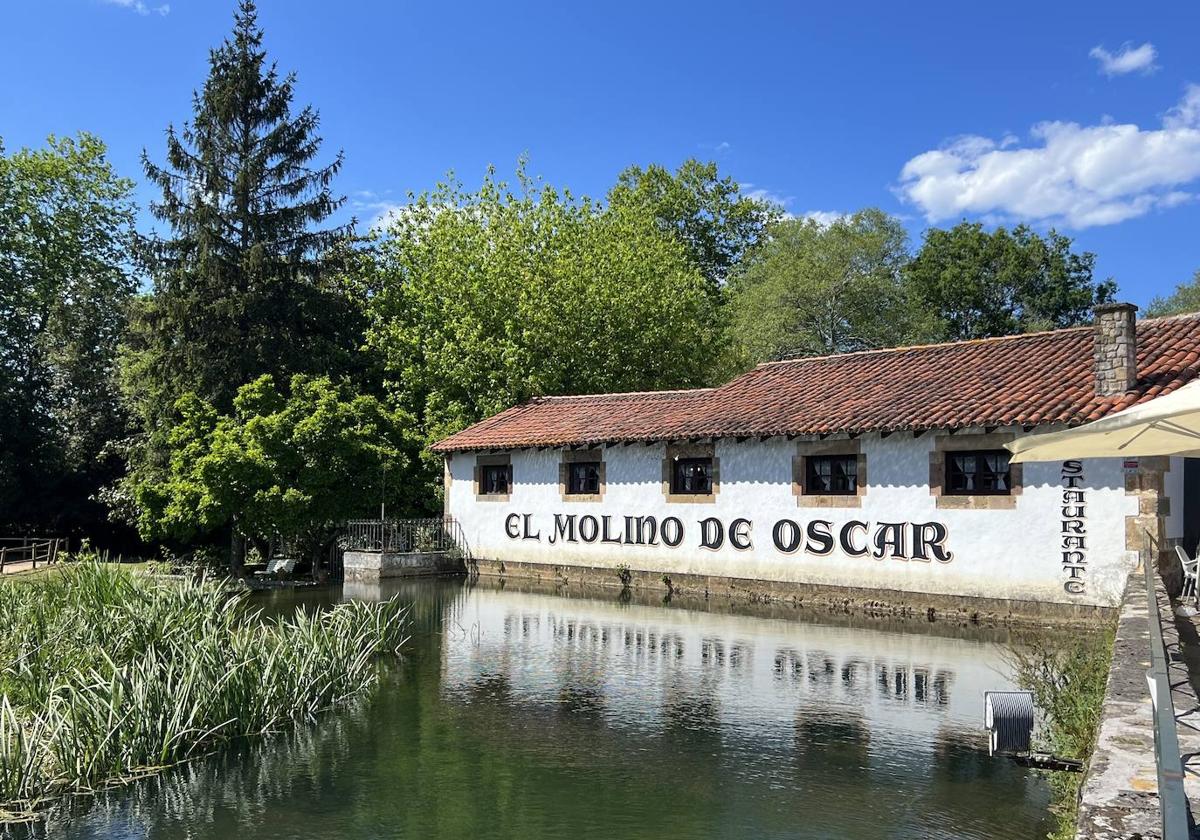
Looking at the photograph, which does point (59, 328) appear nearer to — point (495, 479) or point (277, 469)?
point (277, 469)

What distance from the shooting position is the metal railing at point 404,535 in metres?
24.0

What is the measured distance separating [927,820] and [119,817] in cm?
566

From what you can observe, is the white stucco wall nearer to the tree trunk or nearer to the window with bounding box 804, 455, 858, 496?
the window with bounding box 804, 455, 858, 496

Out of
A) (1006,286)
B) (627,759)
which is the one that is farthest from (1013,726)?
(1006,286)

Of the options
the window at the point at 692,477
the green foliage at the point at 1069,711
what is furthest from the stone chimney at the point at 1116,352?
the window at the point at 692,477

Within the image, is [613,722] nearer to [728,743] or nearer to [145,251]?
[728,743]

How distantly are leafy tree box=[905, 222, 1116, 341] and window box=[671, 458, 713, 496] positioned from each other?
98.2 ft

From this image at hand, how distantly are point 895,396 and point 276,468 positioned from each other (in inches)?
574

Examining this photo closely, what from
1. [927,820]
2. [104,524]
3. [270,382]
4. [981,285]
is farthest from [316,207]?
[981,285]

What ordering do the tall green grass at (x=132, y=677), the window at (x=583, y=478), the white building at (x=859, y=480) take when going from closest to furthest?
the tall green grass at (x=132, y=677) < the white building at (x=859, y=480) < the window at (x=583, y=478)

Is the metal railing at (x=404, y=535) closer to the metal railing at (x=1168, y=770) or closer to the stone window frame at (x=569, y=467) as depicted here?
the stone window frame at (x=569, y=467)

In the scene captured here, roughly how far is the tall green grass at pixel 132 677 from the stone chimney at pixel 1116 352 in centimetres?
1226

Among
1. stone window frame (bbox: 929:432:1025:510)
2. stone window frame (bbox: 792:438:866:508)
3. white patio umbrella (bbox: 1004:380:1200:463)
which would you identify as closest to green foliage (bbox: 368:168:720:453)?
stone window frame (bbox: 792:438:866:508)

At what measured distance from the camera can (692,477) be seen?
2066cm
